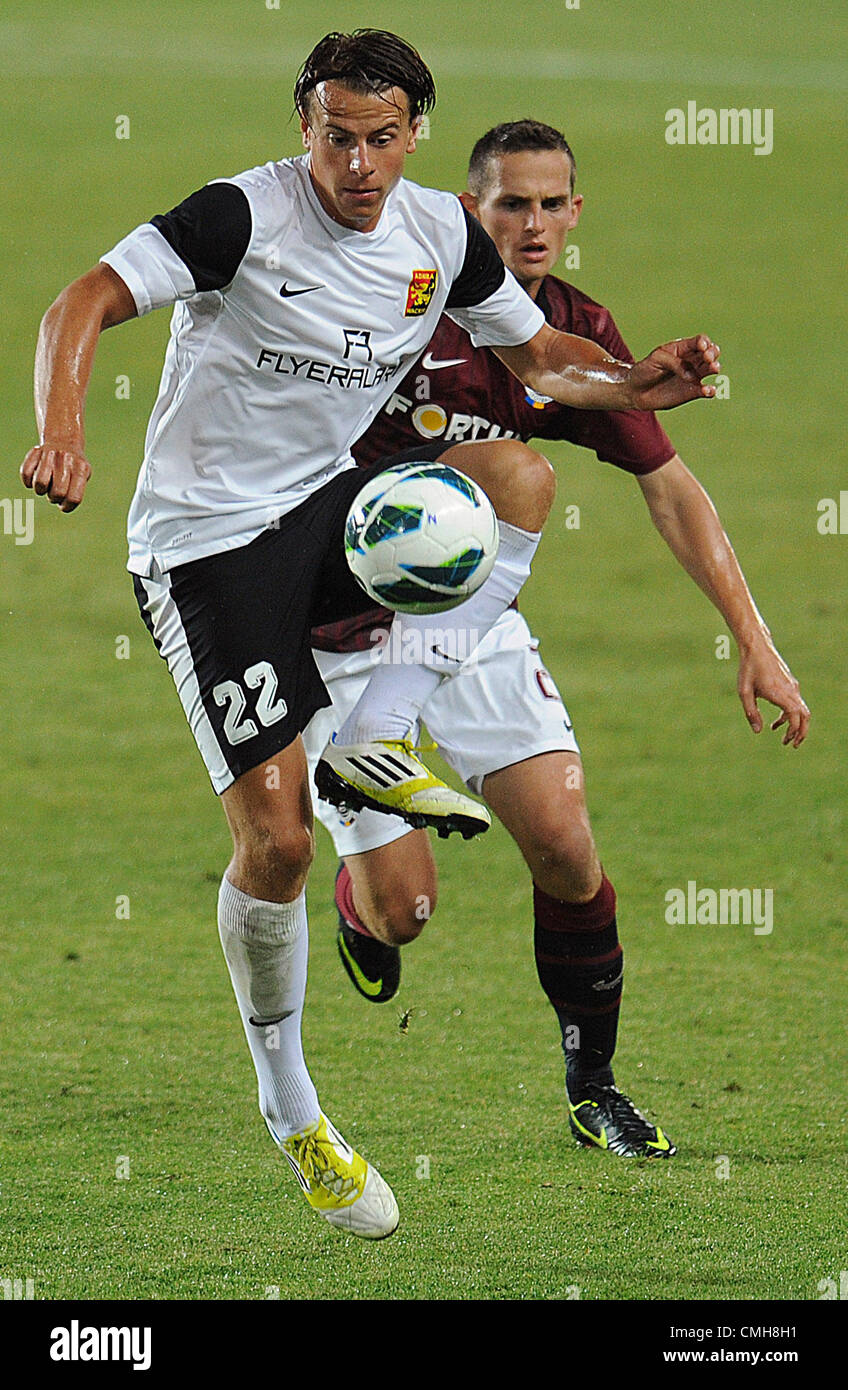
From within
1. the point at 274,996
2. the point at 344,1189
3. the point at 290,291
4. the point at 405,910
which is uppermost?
the point at 290,291


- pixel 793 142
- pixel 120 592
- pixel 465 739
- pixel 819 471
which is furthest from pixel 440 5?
pixel 465 739

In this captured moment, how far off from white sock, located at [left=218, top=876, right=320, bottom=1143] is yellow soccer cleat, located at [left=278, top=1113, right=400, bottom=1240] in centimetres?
7

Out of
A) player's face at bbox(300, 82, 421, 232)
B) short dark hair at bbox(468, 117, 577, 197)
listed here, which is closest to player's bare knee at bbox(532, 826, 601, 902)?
player's face at bbox(300, 82, 421, 232)

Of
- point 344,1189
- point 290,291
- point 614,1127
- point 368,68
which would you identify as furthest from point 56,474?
point 614,1127

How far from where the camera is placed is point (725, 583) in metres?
4.48

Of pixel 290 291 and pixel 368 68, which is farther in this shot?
pixel 290 291

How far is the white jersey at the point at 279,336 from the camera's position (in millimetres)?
3693

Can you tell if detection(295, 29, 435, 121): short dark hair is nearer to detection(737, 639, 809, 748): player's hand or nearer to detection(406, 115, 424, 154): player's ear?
detection(406, 115, 424, 154): player's ear

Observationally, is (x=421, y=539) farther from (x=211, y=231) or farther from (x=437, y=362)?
(x=437, y=362)

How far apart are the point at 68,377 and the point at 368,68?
3.05 feet

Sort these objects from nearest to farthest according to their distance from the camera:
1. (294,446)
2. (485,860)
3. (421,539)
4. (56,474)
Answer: (56,474) → (421,539) → (294,446) → (485,860)

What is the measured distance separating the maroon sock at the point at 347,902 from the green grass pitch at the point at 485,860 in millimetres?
363

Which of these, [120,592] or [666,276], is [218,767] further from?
[666,276]
